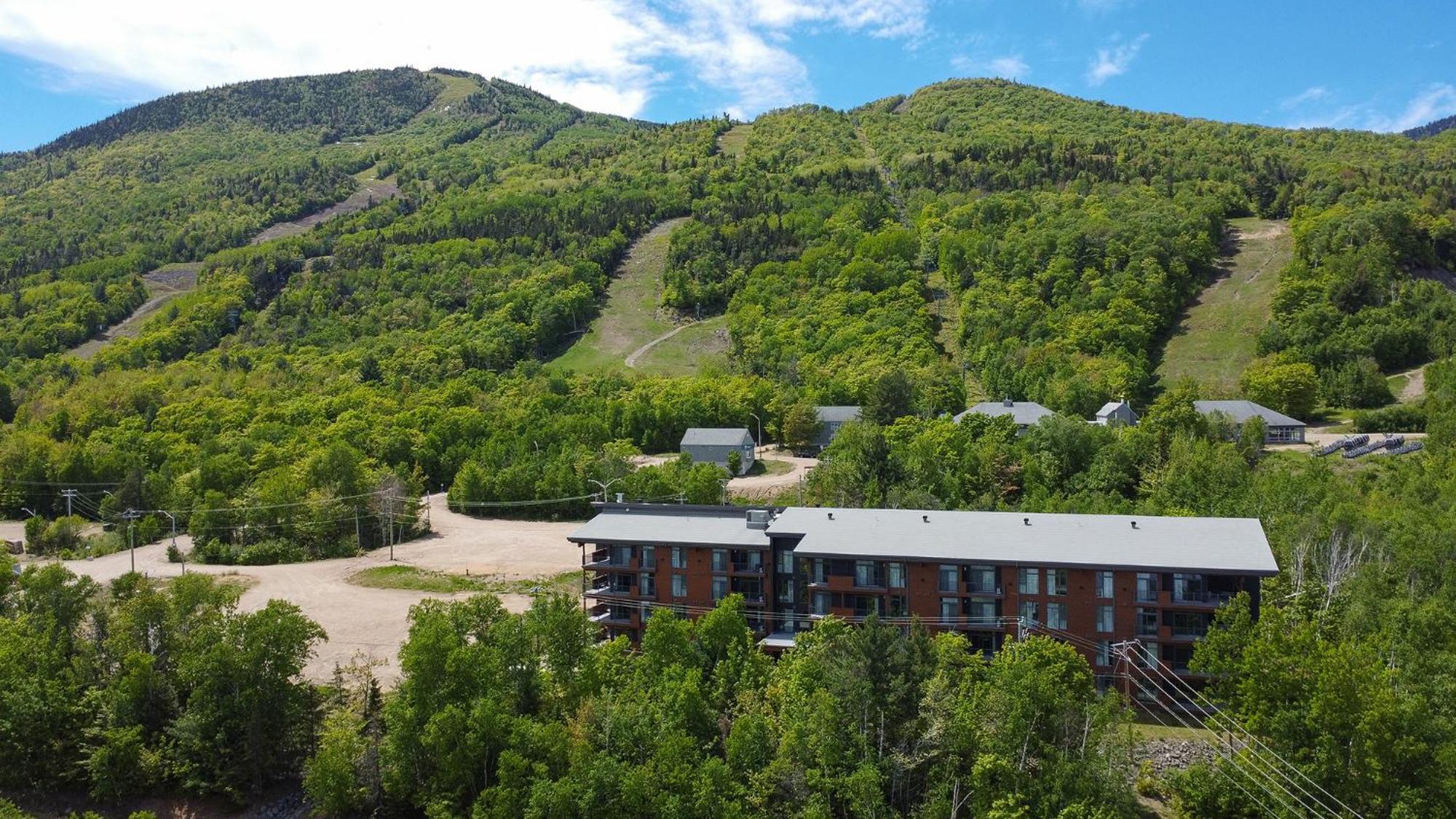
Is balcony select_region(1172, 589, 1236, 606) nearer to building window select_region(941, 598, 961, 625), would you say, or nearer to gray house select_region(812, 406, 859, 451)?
building window select_region(941, 598, 961, 625)

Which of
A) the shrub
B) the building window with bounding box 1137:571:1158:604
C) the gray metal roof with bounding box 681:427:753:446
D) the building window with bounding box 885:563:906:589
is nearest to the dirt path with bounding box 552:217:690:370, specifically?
the gray metal roof with bounding box 681:427:753:446

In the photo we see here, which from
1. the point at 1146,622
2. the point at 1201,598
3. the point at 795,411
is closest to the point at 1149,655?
the point at 1146,622

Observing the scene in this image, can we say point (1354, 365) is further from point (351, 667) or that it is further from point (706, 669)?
point (351, 667)

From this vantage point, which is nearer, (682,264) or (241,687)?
(241,687)

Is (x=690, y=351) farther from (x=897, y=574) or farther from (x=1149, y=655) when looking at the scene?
(x=1149, y=655)

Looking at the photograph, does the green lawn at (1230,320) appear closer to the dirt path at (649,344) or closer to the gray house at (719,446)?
the gray house at (719,446)

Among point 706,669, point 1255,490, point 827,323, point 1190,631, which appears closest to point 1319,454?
point 1255,490
